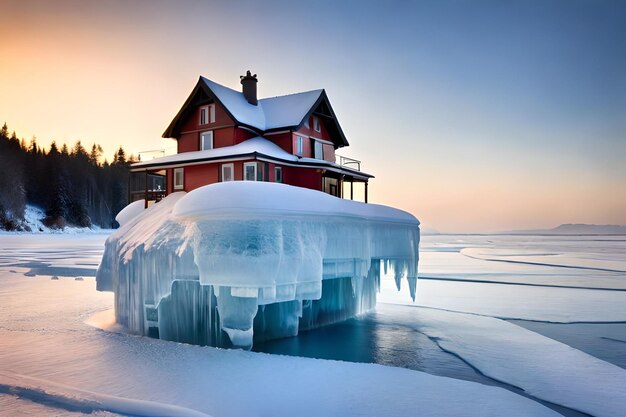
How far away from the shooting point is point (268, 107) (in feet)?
80.5

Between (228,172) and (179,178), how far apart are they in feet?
11.2

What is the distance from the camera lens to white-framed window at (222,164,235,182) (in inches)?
800

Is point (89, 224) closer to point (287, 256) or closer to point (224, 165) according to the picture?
point (224, 165)

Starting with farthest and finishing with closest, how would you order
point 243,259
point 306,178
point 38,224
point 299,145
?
1. point 38,224
2. point 299,145
3. point 306,178
4. point 243,259

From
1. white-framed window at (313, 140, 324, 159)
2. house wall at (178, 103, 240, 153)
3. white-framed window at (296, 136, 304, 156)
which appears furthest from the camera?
white-framed window at (313, 140, 324, 159)

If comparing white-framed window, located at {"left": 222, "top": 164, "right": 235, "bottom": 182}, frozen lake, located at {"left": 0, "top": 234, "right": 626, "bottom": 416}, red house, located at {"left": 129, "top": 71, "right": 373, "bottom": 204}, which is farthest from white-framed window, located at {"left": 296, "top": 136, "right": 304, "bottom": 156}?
frozen lake, located at {"left": 0, "top": 234, "right": 626, "bottom": 416}

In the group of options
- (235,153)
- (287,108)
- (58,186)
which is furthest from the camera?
(58,186)

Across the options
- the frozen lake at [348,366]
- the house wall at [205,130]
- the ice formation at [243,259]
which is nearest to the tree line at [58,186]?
the house wall at [205,130]

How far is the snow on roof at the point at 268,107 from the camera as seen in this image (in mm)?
21938

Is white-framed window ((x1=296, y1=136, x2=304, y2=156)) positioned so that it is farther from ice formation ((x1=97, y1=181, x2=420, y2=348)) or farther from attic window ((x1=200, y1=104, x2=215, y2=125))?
ice formation ((x1=97, y1=181, x2=420, y2=348))

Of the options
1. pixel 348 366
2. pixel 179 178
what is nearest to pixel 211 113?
pixel 179 178

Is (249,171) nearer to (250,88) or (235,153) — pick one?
(235,153)

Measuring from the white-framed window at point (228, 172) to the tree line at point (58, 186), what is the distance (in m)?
67.7

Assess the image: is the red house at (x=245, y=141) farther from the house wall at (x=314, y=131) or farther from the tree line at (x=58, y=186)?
the tree line at (x=58, y=186)
